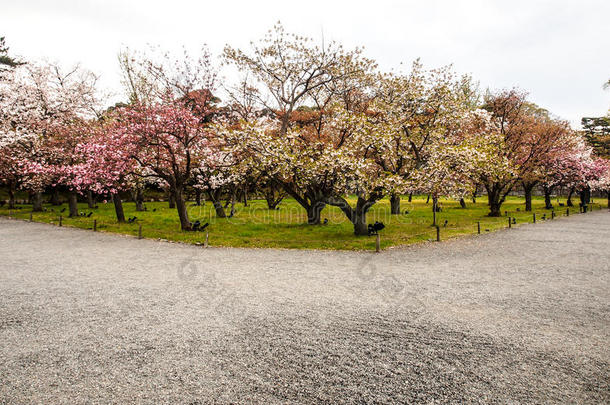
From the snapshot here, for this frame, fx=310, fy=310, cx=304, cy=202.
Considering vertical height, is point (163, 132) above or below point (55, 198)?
above

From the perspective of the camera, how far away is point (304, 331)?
7.29m

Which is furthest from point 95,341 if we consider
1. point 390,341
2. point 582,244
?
point 582,244

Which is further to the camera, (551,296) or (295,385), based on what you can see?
(551,296)

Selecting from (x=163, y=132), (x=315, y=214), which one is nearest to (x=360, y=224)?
(x=315, y=214)

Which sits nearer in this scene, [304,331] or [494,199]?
[304,331]

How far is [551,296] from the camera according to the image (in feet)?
31.5

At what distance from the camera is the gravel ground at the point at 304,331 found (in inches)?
210

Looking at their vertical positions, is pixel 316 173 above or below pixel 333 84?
below

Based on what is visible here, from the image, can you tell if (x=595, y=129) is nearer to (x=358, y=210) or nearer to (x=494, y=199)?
(x=494, y=199)

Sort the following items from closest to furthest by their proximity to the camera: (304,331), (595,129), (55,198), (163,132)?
(304,331) → (163,132) → (55,198) → (595,129)

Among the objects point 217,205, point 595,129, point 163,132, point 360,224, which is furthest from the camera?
point 595,129

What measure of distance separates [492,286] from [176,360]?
1010cm

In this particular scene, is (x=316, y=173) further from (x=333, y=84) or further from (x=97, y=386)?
(x=97, y=386)

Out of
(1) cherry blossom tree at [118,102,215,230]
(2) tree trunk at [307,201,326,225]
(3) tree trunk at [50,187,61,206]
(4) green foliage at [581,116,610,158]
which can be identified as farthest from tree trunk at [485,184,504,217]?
(3) tree trunk at [50,187,61,206]
